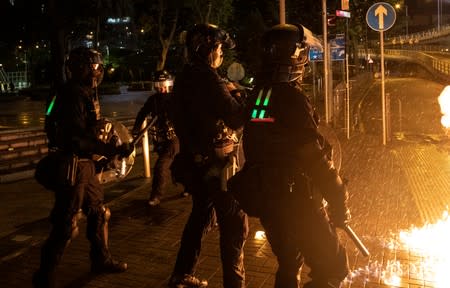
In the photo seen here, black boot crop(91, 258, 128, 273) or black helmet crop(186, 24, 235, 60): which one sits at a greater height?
black helmet crop(186, 24, 235, 60)

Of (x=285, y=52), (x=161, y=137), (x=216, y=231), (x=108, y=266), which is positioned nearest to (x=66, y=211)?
(x=108, y=266)

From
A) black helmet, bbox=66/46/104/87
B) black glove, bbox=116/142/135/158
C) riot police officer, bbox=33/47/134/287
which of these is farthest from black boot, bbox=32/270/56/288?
black helmet, bbox=66/46/104/87

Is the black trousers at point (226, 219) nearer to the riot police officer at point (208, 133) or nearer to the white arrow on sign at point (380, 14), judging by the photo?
the riot police officer at point (208, 133)

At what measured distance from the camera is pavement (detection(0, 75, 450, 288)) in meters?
4.65

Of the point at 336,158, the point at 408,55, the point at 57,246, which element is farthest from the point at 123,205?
the point at 408,55

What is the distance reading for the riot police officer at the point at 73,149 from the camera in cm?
396

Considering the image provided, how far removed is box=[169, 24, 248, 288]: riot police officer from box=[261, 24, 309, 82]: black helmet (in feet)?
1.82

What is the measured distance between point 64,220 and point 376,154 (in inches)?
314

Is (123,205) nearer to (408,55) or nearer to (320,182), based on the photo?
(320,182)


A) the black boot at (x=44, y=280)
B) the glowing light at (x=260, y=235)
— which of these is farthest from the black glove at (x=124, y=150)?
the glowing light at (x=260, y=235)

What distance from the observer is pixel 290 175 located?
2.98 m

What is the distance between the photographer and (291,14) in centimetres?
3094

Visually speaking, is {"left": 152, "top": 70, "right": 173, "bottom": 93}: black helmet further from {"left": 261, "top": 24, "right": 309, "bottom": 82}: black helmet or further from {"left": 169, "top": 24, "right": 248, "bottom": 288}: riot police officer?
{"left": 261, "top": 24, "right": 309, "bottom": 82}: black helmet

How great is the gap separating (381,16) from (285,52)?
8908 mm
